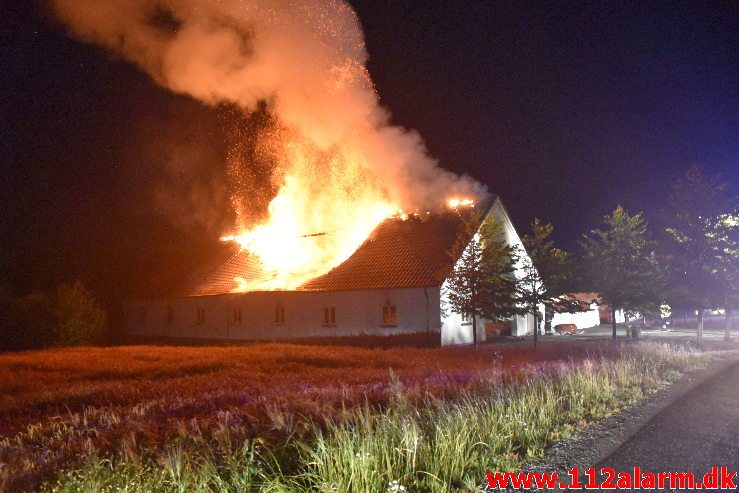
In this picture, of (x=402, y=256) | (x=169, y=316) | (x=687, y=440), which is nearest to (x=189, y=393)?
(x=687, y=440)

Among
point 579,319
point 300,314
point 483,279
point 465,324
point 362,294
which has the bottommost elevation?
point 579,319

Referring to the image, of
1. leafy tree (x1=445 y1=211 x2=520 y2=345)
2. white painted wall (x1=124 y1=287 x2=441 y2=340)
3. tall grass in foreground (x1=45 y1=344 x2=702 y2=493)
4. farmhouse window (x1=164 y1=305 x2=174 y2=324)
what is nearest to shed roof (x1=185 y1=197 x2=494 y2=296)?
white painted wall (x1=124 y1=287 x2=441 y2=340)

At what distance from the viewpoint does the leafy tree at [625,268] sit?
31.0 meters

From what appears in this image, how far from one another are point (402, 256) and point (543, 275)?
6838 mm

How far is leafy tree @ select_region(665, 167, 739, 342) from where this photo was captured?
1100 inches

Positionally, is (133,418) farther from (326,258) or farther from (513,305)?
(326,258)

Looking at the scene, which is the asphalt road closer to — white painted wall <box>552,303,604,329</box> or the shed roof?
the shed roof

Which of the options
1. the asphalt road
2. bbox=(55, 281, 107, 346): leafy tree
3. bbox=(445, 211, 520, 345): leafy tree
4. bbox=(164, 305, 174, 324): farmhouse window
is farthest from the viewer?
bbox=(164, 305, 174, 324): farmhouse window

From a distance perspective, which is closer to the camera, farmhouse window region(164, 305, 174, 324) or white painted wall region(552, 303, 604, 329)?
farmhouse window region(164, 305, 174, 324)

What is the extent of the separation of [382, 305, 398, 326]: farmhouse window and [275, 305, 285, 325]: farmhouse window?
6294 millimetres

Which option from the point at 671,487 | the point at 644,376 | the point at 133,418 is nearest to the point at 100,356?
the point at 133,418

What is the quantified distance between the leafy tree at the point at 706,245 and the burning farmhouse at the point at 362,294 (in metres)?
8.30

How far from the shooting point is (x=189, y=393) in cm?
1279

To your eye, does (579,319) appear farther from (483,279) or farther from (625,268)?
(483,279)
